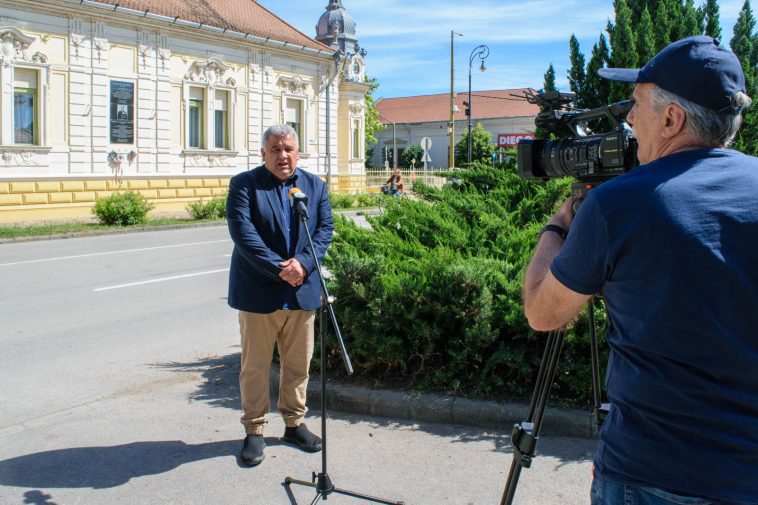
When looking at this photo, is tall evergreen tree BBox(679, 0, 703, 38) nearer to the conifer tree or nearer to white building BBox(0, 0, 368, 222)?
the conifer tree

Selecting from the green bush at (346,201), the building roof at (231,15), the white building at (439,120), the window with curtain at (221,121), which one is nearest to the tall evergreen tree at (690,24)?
the green bush at (346,201)

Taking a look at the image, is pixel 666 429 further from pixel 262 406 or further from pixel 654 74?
pixel 262 406

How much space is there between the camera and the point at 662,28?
9.81m

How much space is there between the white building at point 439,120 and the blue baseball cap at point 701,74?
63.2m

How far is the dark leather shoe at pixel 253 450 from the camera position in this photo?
4367 millimetres

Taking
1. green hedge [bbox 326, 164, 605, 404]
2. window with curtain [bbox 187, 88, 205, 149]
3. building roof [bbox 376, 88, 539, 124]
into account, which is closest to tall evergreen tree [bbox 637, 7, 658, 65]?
green hedge [bbox 326, 164, 605, 404]

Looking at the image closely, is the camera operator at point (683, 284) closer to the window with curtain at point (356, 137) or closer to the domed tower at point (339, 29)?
the window with curtain at point (356, 137)

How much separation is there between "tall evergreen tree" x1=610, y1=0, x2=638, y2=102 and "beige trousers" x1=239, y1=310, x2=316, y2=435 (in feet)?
21.4

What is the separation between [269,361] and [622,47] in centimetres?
718

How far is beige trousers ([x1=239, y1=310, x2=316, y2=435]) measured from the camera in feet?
15.0

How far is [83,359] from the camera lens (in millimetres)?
7023

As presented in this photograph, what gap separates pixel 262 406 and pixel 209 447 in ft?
1.48

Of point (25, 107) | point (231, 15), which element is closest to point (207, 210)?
point (25, 107)

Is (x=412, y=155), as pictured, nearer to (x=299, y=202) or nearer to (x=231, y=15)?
(x=231, y=15)
